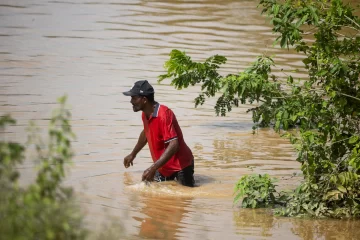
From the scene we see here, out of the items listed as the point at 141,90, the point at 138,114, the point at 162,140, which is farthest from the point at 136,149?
the point at 138,114

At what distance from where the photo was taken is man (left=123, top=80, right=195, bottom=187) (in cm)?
898

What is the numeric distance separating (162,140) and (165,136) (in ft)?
0.45

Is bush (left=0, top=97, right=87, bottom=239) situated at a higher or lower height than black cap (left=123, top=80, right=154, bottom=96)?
higher

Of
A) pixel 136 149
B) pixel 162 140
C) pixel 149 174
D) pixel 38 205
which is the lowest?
pixel 149 174

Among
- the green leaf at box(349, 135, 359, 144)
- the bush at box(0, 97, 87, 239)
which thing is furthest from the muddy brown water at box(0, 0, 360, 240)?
the green leaf at box(349, 135, 359, 144)

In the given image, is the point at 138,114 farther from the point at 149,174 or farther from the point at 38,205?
the point at 38,205

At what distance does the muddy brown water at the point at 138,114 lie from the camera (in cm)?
828

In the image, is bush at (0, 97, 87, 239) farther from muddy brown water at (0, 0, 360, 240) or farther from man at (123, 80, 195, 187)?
man at (123, 80, 195, 187)

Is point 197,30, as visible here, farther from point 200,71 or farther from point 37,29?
point 200,71

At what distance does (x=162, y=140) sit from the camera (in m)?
9.14

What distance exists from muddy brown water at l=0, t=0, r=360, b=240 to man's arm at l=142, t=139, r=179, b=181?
0.89 feet

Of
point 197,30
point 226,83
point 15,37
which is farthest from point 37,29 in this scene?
point 226,83

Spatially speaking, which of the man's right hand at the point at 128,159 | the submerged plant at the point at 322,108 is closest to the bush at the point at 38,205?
the submerged plant at the point at 322,108

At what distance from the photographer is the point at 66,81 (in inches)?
560
